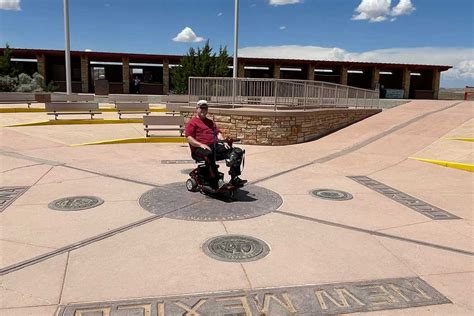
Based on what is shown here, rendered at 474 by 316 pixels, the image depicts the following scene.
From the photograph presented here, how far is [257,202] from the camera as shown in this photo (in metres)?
5.71

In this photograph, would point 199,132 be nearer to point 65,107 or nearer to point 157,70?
point 65,107

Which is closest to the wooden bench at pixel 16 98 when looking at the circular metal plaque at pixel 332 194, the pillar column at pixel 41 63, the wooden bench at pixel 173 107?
the wooden bench at pixel 173 107

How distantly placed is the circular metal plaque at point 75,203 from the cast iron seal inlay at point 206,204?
0.68m

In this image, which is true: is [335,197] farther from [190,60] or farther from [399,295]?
[190,60]

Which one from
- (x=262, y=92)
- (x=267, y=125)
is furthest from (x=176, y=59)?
(x=267, y=125)

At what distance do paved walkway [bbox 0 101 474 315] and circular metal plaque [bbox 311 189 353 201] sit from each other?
61mm

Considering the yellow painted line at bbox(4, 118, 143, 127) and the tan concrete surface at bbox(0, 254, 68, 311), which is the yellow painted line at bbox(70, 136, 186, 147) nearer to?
the yellow painted line at bbox(4, 118, 143, 127)

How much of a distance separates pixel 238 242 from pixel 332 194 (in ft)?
8.91

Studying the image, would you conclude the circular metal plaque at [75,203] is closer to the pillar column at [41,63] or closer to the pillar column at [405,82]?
the pillar column at [41,63]

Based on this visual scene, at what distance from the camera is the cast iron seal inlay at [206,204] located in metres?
5.10

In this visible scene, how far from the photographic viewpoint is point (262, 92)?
12516 mm

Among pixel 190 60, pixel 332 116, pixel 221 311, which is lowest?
pixel 221 311

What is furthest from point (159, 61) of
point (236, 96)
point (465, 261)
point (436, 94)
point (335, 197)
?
point (465, 261)

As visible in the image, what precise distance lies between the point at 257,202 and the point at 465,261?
2.80 meters
